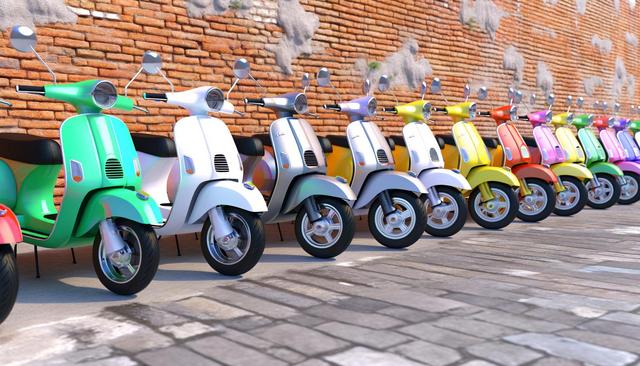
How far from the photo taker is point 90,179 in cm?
339

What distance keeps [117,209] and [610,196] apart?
635 cm

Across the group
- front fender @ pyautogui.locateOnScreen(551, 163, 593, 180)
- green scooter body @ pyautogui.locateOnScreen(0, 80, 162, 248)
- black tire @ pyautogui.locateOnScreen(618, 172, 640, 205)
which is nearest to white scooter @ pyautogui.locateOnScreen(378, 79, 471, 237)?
front fender @ pyautogui.locateOnScreen(551, 163, 593, 180)

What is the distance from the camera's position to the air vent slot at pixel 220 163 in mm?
3896

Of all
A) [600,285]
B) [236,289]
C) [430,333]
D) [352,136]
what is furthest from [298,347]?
[352,136]

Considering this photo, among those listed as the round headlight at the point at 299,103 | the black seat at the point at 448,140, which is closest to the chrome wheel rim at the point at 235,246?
the round headlight at the point at 299,103

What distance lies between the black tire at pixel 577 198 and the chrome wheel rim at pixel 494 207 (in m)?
1.40

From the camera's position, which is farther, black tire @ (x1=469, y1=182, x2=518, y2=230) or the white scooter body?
black tire @ (x1=469, y1=182, x2=518, y2=230)

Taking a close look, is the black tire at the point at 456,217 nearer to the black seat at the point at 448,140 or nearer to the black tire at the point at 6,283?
the black seat at the point at 448,140

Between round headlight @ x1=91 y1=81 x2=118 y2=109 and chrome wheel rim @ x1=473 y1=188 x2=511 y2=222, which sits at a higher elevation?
round headlight @ x1=91 y1=81 x2=118 y2=109

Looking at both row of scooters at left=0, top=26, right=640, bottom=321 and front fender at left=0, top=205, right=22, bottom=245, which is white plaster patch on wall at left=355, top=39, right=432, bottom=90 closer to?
row of scooters at left=0, top=26, right=640, bottom=321

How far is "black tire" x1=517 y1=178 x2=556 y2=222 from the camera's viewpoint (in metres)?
6.34

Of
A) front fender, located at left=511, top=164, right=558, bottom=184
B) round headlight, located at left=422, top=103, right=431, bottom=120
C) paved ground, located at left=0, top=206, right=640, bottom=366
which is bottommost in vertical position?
paved ground, located at left=0, top=206, right=640, bottom=366

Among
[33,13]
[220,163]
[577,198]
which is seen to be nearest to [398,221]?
[220,163]

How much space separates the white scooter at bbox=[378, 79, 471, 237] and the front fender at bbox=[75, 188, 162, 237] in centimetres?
249
